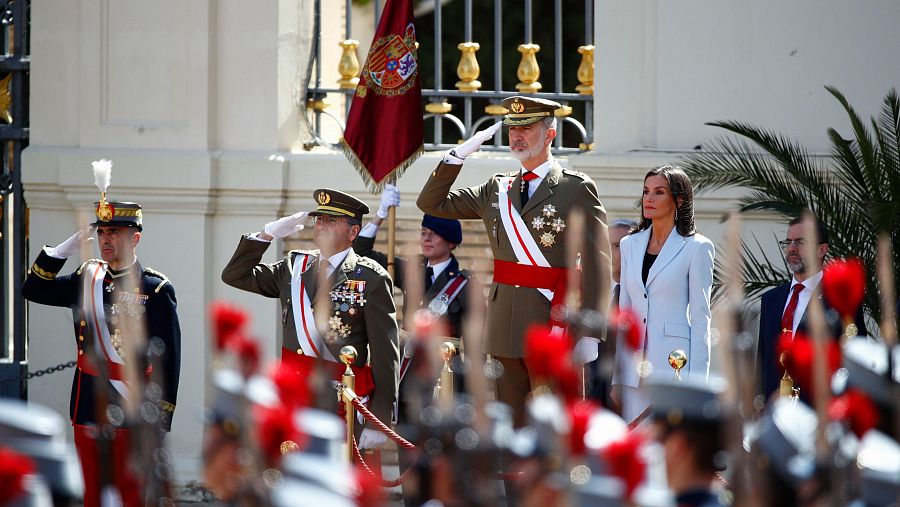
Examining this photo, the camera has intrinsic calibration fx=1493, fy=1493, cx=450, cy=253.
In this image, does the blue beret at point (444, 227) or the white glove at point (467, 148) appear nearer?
the white glove at point (467, 148)

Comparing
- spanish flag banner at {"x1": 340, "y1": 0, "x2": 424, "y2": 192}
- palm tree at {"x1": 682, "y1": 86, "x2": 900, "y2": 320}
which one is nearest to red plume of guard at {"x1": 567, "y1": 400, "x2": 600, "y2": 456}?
palm tree at {"x1": 682, "y1": 86, "x2": 900, "y2": 320}

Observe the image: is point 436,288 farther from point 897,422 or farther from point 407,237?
point 897,422

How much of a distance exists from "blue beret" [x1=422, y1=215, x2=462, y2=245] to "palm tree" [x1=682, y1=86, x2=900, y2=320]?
1.16 m

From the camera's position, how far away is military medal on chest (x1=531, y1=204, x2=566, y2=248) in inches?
240

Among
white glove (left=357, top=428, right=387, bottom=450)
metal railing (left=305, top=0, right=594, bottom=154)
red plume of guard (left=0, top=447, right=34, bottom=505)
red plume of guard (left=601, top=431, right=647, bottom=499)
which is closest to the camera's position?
red plume of guard (left=0, top=447, right=34, bottom=505)

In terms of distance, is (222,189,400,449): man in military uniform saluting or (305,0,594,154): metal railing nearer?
(222,189,400,449): man in military uniform saluting

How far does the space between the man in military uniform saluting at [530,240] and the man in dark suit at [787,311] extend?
75 cm

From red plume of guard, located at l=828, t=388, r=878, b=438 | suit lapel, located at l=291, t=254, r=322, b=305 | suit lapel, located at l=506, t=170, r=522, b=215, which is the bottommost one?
red plume of guard, located at l=828, t=388, r=878, b=438

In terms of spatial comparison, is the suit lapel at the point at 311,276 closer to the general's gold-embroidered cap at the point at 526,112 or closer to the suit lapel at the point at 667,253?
the general's gold-embroidered cap at the point at 526,112

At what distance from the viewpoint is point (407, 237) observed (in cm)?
788

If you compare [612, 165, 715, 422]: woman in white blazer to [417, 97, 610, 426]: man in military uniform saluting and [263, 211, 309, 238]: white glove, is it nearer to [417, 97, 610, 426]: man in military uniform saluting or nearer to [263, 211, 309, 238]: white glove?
[417, 97, 610, 426]: man in military uniform saluting

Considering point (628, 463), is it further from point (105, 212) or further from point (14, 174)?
point (14, 174)

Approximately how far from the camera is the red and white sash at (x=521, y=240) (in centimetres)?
612

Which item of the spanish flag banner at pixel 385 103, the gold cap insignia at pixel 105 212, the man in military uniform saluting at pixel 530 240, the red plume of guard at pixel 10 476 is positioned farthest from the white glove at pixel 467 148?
the red plume of guard at pixel 10 476
